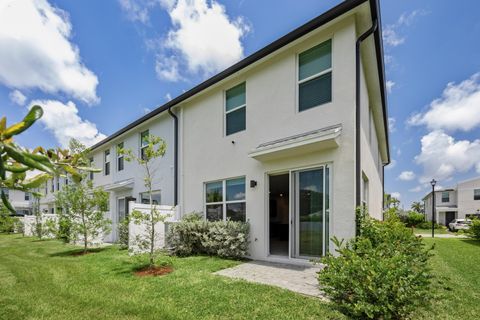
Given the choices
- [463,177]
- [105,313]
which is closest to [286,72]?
[105,313]

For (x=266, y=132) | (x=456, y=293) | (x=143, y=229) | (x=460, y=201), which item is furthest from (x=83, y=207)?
(x=460, y=201)

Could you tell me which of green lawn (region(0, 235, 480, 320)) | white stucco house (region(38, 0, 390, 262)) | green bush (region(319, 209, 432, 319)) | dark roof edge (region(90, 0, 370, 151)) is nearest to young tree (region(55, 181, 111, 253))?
white stucco house (region(38, 0, 390, 262))

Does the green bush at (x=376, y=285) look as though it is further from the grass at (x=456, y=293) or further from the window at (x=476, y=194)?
the window at (x=476, y=194)

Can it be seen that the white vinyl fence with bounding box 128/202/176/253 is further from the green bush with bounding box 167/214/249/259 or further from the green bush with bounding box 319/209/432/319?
the green bush with bounding box 319/209/432/319

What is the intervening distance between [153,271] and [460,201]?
159ft

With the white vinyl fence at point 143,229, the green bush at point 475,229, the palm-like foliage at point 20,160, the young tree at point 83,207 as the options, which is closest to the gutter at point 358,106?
the white vinyl fence at point 143,229

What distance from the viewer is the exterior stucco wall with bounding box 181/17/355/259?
21.1 feet

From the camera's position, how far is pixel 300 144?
6.64 meters

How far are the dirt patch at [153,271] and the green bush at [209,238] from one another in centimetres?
170

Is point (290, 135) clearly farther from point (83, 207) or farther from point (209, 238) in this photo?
point (83, 207)

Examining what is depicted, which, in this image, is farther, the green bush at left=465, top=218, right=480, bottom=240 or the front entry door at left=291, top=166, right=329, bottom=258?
the green bush at left=465, top=218, right=480, bottom=240

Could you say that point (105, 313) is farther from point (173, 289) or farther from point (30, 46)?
point (30, 46)

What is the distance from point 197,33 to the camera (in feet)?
35.2

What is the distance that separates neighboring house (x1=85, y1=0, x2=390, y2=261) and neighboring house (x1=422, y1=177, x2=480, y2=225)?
127 ft
